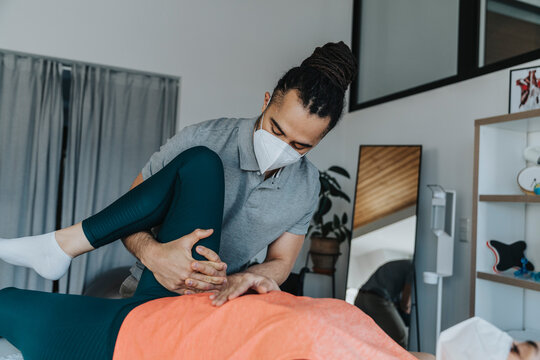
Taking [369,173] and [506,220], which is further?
[369,173]

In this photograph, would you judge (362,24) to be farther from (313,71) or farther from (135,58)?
(313,71)

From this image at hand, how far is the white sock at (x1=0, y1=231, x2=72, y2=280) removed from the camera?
1.21 m

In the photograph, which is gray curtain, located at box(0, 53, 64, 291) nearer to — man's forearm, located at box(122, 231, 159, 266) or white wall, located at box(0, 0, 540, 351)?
white wall, located at box(0, 0, 540, 351)

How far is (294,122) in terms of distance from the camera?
124 centimetres

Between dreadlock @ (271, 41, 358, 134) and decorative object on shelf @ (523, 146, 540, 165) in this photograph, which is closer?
dreadlock @ (271, 41, 358, 134)

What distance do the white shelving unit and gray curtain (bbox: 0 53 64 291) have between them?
2.55 m

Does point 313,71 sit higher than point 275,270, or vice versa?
point 313,71

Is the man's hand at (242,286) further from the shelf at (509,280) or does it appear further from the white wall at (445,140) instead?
the white wall at (445,140)

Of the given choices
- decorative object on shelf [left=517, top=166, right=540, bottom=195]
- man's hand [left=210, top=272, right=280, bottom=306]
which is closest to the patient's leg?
man's hand [left=210, top=272, right=280, bottom=306]

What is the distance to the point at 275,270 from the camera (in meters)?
1.47

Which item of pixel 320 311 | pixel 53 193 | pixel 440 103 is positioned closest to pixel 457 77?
pixel 440 103

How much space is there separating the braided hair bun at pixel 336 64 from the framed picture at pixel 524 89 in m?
1.29

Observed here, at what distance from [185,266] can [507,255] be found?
5.32 feet

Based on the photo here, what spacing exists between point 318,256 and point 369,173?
2.31 ft
